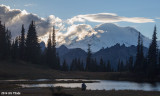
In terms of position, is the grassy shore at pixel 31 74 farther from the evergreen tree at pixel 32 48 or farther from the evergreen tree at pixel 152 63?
the evergreen tree at pixel 32 48

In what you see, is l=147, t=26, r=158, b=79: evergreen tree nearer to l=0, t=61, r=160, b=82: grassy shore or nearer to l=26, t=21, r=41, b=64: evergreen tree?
l=0, t=61, r=160, b=82: grassy shore

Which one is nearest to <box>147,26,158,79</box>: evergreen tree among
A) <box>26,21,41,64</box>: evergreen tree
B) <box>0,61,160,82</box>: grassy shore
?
<box>0,61,160,82</box>: grassy shore

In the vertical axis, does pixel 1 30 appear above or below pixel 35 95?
above

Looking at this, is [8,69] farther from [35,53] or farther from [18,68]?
[35,53]

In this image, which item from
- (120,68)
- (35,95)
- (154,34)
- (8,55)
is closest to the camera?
(35,95)

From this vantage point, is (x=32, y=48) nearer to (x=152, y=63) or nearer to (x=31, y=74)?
(x=31, y=74)

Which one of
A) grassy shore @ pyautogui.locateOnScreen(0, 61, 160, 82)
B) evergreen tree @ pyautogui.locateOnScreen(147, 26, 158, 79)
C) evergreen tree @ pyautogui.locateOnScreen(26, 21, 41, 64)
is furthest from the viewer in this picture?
evergreen tree @ pyautogui.locateOnScreen(26, 21, 41, 64)

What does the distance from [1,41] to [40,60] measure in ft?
64.7

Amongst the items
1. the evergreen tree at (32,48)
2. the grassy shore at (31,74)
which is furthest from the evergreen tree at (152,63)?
the evergreen tree at (32,48)

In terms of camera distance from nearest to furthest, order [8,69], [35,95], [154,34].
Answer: [35,95] → [8,69] → [154,34]

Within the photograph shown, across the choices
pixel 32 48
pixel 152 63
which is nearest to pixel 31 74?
pixel 32 48

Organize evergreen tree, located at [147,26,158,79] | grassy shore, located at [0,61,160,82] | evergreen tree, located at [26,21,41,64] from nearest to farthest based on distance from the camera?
grassy shore, located at [0,61,160,82]
evergreen tree, located at [147,26,158,79]
evergreen tree, located at [26,21,41,64]

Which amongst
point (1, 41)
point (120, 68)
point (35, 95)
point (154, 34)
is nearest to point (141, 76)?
point (154, 34)

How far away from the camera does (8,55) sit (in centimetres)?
10669
